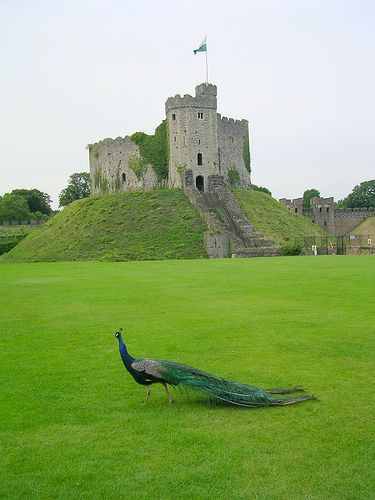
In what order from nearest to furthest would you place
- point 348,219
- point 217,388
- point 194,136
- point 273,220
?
point 217,388 → point 273,220 → point 194,136 → point 348,219

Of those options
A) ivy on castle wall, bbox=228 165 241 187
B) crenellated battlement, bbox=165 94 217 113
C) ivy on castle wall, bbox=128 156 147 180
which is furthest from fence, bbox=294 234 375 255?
ivy on castle wall, bbox=128 156 147 180

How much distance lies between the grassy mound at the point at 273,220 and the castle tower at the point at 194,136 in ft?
18.4

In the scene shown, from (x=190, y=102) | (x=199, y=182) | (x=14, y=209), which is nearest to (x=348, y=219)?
(x=199, y=182)

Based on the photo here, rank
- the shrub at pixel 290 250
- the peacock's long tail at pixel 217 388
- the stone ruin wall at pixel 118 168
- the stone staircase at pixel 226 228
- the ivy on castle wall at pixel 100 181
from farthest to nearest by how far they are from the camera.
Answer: the ivy on castle wall at pixel 100 181
the stone ruin wall at pixel 118 168
the stone staircase at pixel 226 228
the shrub at pixel 290 250
the peacock's long tail at pixel 217 388

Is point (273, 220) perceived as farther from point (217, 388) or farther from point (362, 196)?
point (362, 196)

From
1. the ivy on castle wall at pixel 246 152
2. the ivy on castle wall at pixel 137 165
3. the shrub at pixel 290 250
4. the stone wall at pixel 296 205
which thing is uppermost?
the ivy on castle wall at pixel 246 152

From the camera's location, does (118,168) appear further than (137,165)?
Yes

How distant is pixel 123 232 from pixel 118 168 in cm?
1674

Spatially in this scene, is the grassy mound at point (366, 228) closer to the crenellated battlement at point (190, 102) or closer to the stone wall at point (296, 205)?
the stone wall at point (296, 205)

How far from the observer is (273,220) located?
218 ft

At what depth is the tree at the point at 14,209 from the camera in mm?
→ 104938

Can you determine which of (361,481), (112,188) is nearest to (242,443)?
(361,481)

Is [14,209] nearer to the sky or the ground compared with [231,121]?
nearer to the ground

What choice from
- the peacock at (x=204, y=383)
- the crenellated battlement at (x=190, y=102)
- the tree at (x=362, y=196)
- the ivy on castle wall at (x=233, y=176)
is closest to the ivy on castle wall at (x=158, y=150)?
the crenellated battlement at (x=190, y=102)
